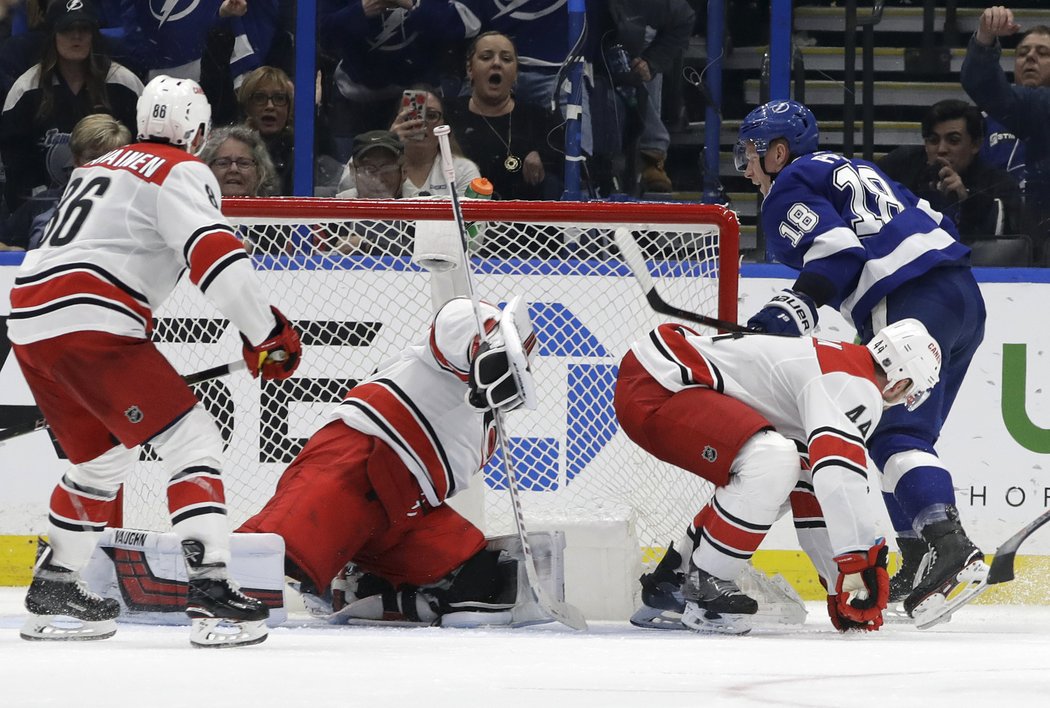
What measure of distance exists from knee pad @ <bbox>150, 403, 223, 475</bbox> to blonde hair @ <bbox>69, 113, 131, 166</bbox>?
6.40 ft

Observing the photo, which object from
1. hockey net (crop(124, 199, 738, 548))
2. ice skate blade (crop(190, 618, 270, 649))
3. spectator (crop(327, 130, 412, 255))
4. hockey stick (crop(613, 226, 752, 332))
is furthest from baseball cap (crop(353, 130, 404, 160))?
ice skate blade (crop(190, 618, 270, 649))

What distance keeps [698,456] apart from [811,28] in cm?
177

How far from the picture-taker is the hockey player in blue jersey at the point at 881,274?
11.2 feet

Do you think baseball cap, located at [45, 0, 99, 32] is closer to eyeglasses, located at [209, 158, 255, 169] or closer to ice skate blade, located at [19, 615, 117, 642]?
eyeglasses, located at [209, 158, 255, 169]

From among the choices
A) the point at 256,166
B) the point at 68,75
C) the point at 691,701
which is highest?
the point at 68,75

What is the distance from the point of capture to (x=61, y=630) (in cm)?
276

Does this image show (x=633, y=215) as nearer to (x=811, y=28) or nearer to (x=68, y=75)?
(x=811, y=28)

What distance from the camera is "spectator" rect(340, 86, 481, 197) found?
14.4 feet

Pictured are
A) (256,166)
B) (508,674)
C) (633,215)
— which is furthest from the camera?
(256,166)

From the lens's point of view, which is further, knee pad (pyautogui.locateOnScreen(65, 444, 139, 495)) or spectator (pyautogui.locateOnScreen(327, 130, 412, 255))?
spectator (pyautogui.locateOnScreen(327, 130, 412, 255))

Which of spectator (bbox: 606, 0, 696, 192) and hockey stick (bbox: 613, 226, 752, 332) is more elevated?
spectator (bbox: 606, 0, 696, 192)

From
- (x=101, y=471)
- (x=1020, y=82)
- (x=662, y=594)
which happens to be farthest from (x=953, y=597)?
(x=1020, y=82)

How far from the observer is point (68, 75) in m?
4.57

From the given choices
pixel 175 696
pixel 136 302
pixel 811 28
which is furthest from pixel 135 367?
pixel 811 28
